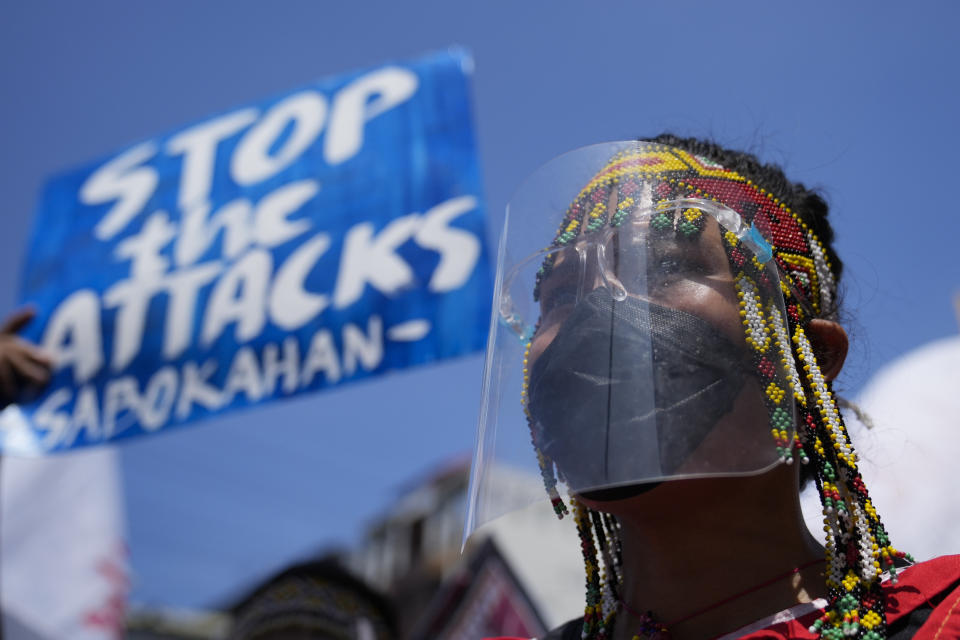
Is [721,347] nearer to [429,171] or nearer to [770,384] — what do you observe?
[770,384]

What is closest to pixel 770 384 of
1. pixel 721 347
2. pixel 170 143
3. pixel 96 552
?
pixel 721 347

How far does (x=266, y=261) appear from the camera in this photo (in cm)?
332

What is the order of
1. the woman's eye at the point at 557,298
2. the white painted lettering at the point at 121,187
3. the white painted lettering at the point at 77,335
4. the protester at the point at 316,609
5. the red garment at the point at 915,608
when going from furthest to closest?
the white painted lettering at the point at 121,187 < the white painted lettering at the point at 77,335 < the protester at the point at 316,609 < the woman's eye at the point at 557,298 < the red garment at the point at 915,608

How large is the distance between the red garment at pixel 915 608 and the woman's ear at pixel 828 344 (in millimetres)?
376

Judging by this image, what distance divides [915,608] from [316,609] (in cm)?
261

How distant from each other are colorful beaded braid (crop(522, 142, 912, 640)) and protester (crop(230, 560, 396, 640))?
2.02 m

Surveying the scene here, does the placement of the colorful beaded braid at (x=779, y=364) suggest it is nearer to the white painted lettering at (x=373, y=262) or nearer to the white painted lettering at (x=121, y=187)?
the white painted lettering at (x=373, y=262)

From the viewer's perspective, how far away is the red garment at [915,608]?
39.7 inches

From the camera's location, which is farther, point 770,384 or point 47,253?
point 47,253

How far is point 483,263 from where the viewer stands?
2.93 m

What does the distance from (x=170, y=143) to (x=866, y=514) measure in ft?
11.9

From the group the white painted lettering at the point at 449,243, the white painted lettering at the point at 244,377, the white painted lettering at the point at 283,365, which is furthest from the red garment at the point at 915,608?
the white painted lettering at the point at 244,377

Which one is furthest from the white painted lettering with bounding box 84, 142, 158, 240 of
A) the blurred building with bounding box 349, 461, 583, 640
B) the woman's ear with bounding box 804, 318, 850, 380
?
the woman's ear with bounding box 804, 318, 850, 380

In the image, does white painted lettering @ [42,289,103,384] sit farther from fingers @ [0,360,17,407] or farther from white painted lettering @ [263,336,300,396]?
white painted lettering @ [263,336,300,396]
